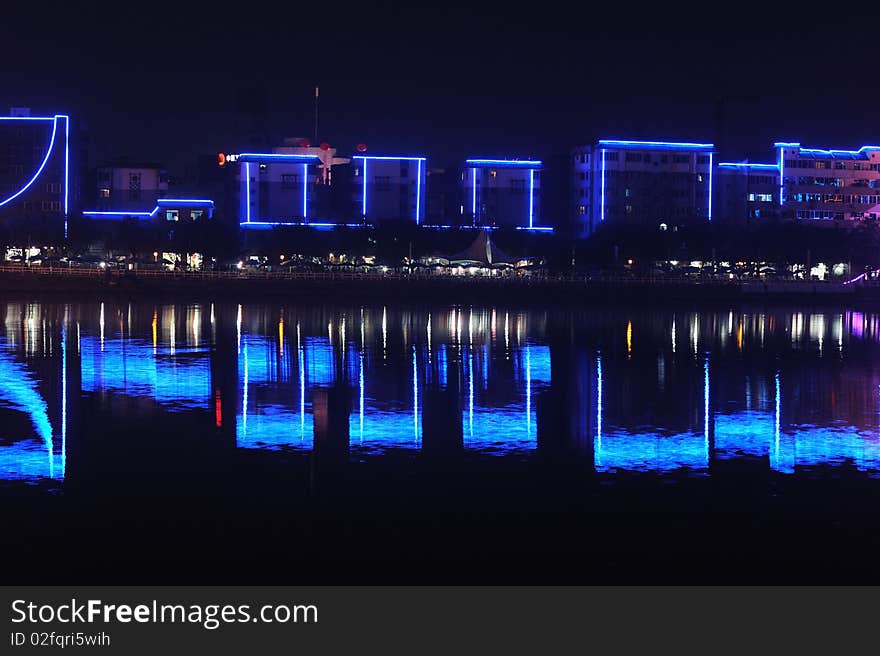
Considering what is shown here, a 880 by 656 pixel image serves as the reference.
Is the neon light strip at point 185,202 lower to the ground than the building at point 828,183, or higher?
lower

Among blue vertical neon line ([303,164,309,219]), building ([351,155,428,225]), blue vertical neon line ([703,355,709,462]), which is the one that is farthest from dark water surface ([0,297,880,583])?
→ building ([351,155,428,225])

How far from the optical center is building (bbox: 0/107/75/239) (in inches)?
2409

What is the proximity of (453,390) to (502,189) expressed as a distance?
A: 165ft

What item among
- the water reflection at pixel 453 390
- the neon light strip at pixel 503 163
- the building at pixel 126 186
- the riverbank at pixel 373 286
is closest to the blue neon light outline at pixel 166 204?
the building at pixel 126 186

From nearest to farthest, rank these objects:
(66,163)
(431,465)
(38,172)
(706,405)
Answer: (431,465)
(706,405)
(38,172)
(66,163)

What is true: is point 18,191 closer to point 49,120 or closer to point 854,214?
point 49,120

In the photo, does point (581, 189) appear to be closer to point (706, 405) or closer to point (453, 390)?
point (453, 390)

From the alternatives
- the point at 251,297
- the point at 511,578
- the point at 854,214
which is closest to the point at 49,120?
the point at 251,297

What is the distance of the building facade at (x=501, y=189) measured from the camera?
6631 centimetres

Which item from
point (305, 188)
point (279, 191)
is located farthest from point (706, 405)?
point (279, 191)

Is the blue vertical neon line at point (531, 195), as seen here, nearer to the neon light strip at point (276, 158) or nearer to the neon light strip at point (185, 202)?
the neon light strip at point (276, 158)

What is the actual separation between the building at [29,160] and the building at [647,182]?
27.5 meters

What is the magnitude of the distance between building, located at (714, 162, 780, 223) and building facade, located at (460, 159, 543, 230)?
11.0 meters

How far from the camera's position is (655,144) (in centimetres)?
6650
